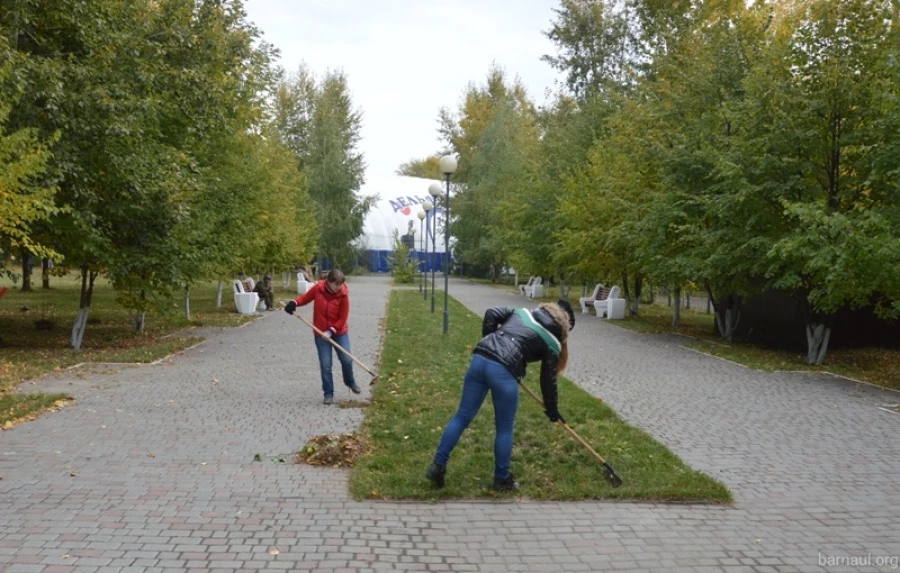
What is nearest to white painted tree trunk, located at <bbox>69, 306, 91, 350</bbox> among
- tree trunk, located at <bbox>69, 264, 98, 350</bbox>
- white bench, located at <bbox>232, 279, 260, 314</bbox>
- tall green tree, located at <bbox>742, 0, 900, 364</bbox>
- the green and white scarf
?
tree trunk, located at <bbox>69, 264, 98, 350</bbox>

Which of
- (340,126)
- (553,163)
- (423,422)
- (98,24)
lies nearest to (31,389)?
(423,422)

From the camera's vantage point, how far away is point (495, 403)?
5.69m

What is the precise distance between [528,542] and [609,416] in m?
3.97

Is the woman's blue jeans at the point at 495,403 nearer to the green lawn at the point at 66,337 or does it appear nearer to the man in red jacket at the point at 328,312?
the man in red jacket at the point at 328,312

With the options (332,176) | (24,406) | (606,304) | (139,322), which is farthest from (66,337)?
(332,176)

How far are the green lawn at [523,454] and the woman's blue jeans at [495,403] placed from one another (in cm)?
30

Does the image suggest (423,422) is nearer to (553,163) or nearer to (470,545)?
(470,545)

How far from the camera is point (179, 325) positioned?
19.5m

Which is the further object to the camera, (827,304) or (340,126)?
(340,126)

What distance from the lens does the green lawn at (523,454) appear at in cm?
589

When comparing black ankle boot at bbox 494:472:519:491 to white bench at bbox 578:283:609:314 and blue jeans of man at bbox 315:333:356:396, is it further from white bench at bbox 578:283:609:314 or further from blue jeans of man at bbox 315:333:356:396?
white bench at bbox 578:283:609:314

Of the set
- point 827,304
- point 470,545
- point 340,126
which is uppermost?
point 340,126

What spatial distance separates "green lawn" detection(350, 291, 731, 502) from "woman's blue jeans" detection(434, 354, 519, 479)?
0.97 ft

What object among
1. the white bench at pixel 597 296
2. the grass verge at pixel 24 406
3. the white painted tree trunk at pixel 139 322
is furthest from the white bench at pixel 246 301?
the grass verge at pixel 24 406
